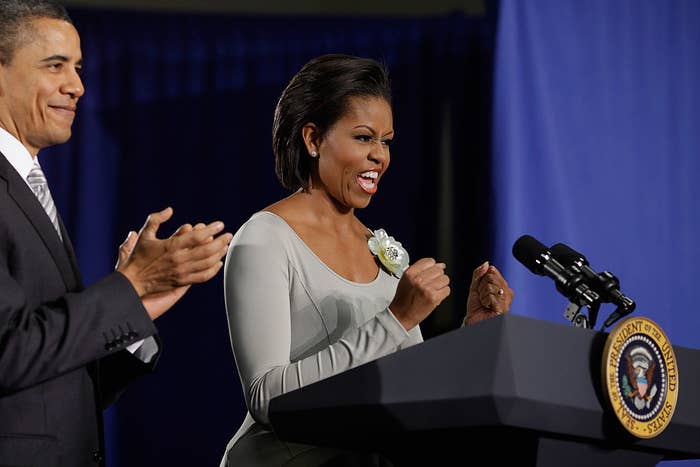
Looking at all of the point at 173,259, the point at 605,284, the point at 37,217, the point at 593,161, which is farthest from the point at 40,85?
the point at 593,161

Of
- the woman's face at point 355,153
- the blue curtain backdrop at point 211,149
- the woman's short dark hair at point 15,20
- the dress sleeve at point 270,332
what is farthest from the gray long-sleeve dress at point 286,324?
the blue curtain backdrop at point 211,149

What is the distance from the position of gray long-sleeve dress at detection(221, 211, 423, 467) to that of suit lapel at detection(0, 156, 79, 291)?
30 centimetres

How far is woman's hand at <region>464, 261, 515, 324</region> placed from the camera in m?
1.83

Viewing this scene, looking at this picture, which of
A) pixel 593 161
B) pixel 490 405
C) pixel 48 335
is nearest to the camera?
pixel 490 405

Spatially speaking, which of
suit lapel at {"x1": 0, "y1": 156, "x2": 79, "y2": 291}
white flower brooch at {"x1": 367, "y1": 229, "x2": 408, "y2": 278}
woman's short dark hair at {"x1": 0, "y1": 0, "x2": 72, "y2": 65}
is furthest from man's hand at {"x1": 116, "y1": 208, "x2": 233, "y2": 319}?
white flower brooch at {"x1": 367, "y1": 229, "x2": 408, "y2": 278}

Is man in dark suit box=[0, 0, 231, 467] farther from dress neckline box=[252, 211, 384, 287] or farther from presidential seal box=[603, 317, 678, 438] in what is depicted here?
presidential seal box=[603, 317, 678, 438]

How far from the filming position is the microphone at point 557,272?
1.31 metres

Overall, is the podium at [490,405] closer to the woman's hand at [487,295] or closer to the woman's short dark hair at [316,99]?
the woman's hand at [487,295]

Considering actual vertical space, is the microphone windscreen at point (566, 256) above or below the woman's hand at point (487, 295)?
above

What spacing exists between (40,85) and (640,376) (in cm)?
97

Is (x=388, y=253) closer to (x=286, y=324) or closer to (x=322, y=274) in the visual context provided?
(x=322, y=274)

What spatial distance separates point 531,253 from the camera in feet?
4.54

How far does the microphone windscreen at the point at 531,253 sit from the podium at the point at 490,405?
0.26 meters

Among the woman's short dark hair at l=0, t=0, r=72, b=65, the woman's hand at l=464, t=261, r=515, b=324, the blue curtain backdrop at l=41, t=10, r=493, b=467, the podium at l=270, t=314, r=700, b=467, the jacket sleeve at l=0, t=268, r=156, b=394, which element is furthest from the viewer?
the blue curtain backdrop at l=41, t=10, r=493, b=467
